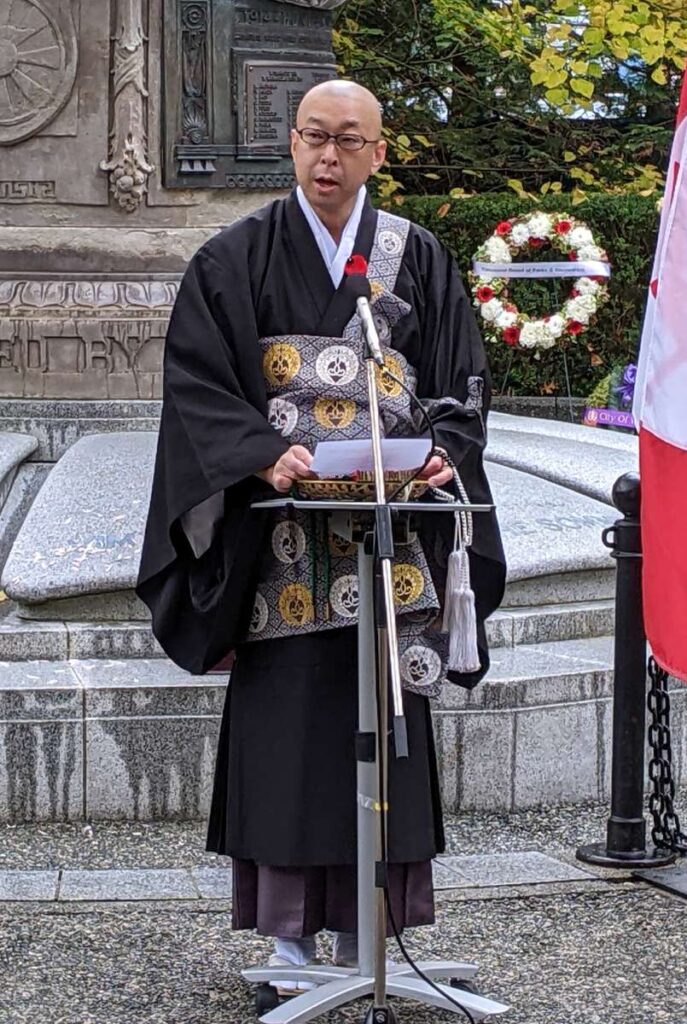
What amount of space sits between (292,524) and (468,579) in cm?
40

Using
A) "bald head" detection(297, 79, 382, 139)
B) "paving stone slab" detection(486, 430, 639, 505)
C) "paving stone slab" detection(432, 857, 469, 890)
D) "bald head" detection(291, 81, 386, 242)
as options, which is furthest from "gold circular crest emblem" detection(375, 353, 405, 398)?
"paving stone slab" detection(486, 430, 639, 505)

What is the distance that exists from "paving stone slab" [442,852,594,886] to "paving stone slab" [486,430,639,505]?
83.8 inches

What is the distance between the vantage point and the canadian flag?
3.68 metres

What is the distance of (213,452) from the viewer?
12.8ft

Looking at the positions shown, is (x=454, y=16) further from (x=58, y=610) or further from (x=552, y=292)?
(x=58, y=610)

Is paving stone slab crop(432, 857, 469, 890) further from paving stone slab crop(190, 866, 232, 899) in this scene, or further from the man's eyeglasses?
the man's eyeglasses

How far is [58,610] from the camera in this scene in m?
5.82

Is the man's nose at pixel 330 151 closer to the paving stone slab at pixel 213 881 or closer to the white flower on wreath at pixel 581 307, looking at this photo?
the paving stone slab at pixel 213 881

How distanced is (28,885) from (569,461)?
3406 millimetres

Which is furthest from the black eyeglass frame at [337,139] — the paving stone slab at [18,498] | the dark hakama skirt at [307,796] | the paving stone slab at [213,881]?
the paving stone slab at [18,498]

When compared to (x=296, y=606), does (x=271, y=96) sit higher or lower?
higher

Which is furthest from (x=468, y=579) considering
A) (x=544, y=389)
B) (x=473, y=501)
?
(x=544, y=389)

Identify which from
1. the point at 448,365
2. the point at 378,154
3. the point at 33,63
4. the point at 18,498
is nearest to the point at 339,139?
the point at 378,154

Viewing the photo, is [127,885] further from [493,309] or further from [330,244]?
[493,309]
